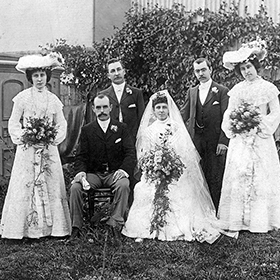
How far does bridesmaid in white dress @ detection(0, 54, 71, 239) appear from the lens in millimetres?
6188

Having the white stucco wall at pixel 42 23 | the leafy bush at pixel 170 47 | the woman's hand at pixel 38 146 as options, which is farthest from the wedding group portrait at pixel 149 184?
the white stucco wall at pixel 42 23

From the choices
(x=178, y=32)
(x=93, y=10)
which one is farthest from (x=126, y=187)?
(x=93, y=10)

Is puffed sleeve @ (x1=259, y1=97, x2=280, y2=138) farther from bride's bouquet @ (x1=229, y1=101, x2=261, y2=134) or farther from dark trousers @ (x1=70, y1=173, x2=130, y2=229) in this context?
dark trousers @ (x1=70, y1=173, x2=130, y2=229)

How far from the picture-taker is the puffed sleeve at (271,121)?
6336 mm

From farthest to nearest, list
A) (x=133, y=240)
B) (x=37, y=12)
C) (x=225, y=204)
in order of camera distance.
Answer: (x=37, y=12), (x=225, y=204), (x=133, y=240)

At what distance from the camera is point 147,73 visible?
34.6 ft

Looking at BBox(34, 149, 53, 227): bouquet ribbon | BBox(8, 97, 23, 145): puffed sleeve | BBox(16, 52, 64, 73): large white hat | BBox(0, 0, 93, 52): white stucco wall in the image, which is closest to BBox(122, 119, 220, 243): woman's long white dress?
BBox(34, 149, 53, 227): bouquet ribbon

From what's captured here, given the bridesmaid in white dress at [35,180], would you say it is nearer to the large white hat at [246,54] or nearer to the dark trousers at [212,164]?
the dark trousers at [212,164]

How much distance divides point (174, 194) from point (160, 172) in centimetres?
43

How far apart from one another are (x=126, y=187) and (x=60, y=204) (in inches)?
32.2

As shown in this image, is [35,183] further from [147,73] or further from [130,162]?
[147,73]

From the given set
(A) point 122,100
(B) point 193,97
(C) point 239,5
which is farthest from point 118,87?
(C) point 239,5

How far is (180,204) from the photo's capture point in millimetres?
A: 6211

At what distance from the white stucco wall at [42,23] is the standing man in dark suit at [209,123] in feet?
15.1
